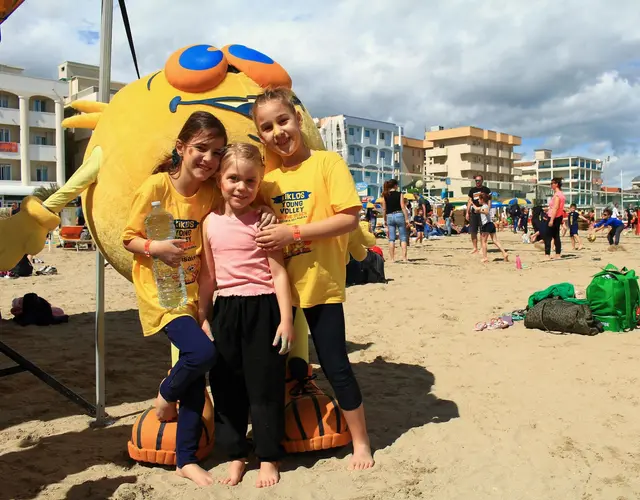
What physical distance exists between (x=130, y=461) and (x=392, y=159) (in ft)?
261

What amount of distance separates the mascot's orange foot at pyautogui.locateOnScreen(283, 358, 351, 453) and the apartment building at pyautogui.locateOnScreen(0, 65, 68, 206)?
48.4 meters

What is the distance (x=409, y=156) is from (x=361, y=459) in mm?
87186

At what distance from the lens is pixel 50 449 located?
3588mm

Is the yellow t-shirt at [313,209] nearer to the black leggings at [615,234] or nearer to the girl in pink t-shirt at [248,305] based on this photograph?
the girl in pink t-shirt at [248,305]

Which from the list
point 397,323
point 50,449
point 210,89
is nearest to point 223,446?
point 50,449

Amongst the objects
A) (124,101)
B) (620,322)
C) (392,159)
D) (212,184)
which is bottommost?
(620,322)

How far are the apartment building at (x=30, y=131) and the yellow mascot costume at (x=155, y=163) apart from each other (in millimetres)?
47503

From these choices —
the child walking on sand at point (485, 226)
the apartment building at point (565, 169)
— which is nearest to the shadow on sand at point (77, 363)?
the child walking on sand at point (485, 226)

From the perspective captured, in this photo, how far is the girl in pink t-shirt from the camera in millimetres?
3004

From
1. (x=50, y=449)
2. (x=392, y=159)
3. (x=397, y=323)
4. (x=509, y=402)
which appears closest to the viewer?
(x=50, y=449)

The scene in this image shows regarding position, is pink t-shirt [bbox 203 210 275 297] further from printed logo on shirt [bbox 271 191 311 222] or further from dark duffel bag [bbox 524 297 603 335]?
dark duffel bag [bbox 524 297 603 335]

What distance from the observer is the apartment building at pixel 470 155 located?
87.4 metres

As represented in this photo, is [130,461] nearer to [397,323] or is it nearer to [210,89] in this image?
[210,89]

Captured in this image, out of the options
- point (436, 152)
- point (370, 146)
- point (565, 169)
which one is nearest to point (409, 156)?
point (436, 152)
